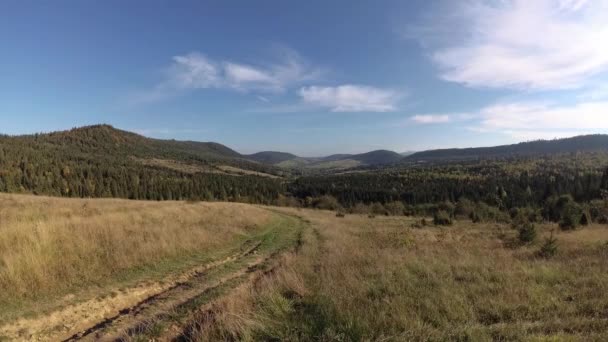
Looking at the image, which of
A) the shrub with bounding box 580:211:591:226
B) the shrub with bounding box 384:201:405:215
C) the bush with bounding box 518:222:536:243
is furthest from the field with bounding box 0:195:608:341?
the shrub with bounding box 384:201:405:215

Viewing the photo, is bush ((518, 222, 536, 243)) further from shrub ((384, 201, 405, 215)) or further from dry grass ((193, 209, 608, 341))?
shrub ((384, 201, 405, 215))

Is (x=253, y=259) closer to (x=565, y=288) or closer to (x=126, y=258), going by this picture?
(x=126, y=258)

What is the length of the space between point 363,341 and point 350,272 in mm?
3648

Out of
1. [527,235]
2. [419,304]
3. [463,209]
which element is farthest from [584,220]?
[419,304]

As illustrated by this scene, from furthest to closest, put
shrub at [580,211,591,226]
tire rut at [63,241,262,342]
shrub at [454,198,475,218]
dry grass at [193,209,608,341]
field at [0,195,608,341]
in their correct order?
1. shrub at [454,198,475,218]
2. shrub at [580,211,591,226]
3. tire rut at [63,241,262,342]
4. field at [0,195,608,341]
5. dry grass at [193,209,608,341]

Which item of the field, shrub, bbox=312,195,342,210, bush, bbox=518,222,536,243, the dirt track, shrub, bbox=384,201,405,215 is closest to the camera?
the field

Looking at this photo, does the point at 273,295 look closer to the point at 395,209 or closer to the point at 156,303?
the point at 156,303

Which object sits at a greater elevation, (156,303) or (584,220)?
(156,303)

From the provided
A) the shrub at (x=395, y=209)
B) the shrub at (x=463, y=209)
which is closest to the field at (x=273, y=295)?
the shrub at (x=463, y=209)

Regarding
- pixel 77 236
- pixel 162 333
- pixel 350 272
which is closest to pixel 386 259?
pixel 350 272

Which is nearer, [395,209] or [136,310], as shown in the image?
[136,310]

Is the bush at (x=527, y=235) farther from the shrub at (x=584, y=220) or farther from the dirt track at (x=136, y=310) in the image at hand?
the shrub at (x=584, y=220)

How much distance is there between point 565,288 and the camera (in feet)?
23.0

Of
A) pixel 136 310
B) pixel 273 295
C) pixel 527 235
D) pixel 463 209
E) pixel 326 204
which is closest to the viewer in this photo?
pixel 273 295
